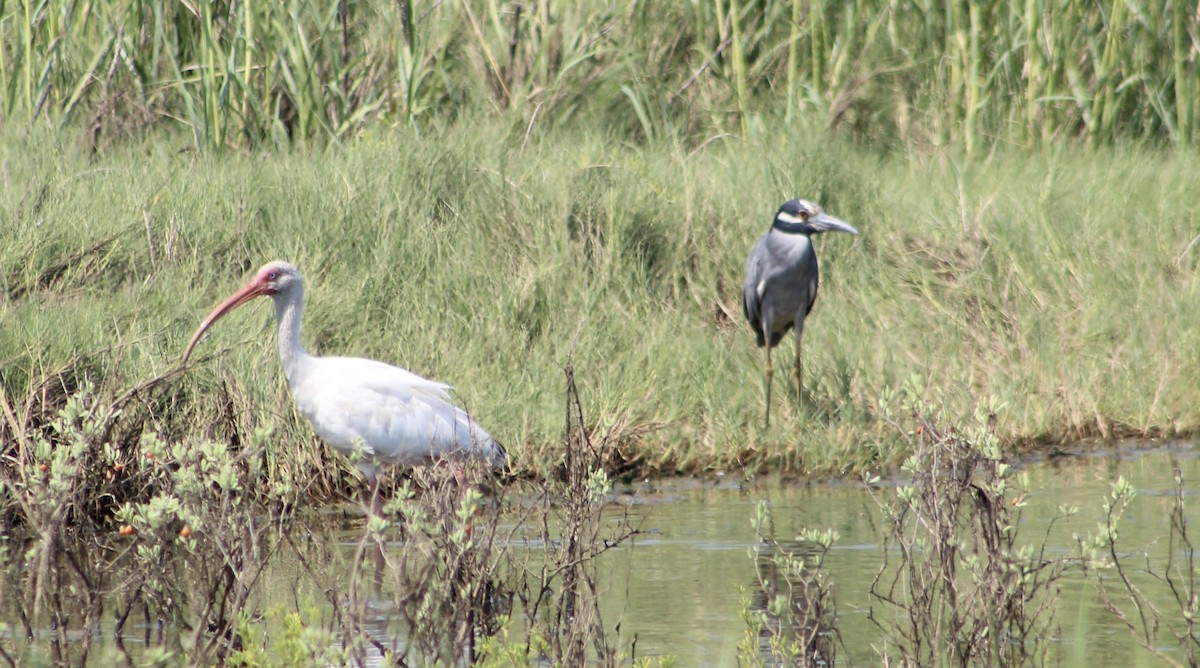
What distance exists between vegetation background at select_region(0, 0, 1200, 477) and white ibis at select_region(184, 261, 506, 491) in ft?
1.04

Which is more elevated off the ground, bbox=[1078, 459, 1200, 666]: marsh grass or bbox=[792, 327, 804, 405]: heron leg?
bbox=[1078, 459, 1200, 666]: marsh grass

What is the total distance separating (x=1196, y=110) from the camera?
36.7 feet

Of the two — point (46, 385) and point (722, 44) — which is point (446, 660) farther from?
point (722, 44)

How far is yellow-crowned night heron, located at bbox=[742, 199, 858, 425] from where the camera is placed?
809 centimetres

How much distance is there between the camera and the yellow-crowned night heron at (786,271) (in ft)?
26.5

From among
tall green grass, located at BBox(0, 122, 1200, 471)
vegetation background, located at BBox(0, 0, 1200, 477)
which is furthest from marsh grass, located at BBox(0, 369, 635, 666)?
tall green grass, located at BBox(0, 122, 1200, 471)

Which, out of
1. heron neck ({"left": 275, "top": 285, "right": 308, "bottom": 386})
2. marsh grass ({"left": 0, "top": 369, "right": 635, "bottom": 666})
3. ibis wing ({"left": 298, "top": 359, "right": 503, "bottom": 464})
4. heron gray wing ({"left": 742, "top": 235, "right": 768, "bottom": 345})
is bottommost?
heron gray wing ({"left": 742, "top": 235, "right": 768, "bottom": 345})

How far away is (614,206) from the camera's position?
28.8 feet

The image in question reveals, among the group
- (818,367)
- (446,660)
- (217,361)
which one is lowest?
(818,367)

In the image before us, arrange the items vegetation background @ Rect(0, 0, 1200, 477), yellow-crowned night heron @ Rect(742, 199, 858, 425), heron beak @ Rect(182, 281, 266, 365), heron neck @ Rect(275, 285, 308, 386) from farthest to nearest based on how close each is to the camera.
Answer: yellow-crowned night heron @ Rect(742, 199, 858, 425)
vegetation background @ Rect(0, 0, 1200, 477)
heron beak @ Rect(182, 281, 266, 365)
heron neck @ Rect(275, 285, 308, 386)

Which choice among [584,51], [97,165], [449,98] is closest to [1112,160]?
[584,51]

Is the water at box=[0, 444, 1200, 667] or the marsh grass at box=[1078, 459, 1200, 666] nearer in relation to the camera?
the marsh grass at box=[1078, 459, 1200, 666]

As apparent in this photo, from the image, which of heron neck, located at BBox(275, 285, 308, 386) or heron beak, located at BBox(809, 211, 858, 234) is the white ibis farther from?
heron beak, located at BBox(809, 211, 858, 234)

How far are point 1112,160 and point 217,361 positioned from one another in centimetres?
611
